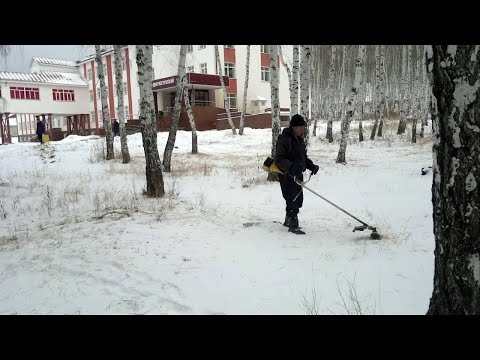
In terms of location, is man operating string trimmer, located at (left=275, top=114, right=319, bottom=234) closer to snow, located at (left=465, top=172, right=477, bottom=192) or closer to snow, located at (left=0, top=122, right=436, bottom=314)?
snow, located at (left=0, top=122, right=436, bottom=314)

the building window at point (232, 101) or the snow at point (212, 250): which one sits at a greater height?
the building window at point (232, 101)

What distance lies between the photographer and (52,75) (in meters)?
38.9

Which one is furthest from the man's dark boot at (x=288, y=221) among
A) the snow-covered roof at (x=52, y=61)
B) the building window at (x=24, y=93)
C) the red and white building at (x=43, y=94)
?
the snow-covered roof at (x=52, y=61)

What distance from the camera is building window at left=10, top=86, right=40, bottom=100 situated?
34.7 meters

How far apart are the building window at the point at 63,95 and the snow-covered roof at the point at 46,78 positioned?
971 mm

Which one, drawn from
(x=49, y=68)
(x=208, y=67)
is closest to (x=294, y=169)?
(x=208, y=67)

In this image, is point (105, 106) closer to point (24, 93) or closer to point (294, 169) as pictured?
point (294, 169)

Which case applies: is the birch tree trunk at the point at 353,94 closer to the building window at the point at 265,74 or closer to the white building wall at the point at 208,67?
the white building wall at the point at 208,67

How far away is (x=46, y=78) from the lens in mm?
37438

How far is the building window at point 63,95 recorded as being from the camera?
38.4m

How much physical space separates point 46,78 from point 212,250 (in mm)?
40460

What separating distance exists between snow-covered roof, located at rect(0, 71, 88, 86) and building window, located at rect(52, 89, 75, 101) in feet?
3.19
